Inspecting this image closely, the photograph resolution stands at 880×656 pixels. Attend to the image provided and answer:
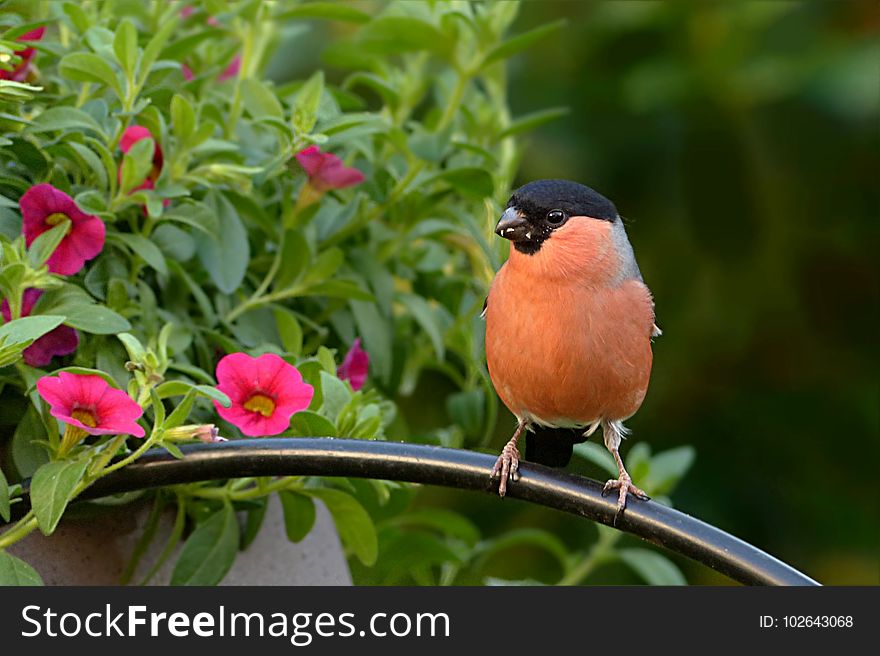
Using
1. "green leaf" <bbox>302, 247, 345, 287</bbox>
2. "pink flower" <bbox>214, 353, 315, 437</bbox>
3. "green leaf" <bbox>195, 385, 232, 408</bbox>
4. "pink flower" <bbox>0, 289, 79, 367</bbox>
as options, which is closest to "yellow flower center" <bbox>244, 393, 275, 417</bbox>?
"pink flower" <bbox>214, 353, 315, 437</bbox>

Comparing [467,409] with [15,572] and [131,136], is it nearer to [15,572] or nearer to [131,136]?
[131,136]

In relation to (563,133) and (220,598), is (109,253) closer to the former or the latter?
(220,598)

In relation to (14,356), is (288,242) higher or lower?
higher

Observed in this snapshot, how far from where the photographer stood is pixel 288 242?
1508 mm

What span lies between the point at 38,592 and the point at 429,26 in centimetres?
89

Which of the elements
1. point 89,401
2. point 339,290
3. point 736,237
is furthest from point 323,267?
point 736,237

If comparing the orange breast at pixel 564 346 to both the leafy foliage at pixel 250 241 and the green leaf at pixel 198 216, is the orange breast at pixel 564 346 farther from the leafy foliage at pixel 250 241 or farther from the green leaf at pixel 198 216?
the green leaf at pixel 198 216

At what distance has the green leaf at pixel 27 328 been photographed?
112cm

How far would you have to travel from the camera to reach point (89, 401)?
1.13 metres

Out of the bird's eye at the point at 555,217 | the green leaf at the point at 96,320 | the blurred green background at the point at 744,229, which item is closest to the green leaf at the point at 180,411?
the green leaf at the point at 96,320

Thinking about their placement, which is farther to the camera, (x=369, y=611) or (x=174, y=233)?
(x=174, y=233)

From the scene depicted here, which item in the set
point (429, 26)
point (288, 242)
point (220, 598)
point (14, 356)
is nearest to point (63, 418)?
point (14, 356)

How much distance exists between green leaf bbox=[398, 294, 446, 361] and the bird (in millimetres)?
97

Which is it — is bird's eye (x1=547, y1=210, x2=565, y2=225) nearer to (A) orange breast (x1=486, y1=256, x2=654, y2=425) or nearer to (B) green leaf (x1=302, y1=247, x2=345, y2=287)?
(A) orange breast (x1=486, y1=256, x2=654, y2=425)
